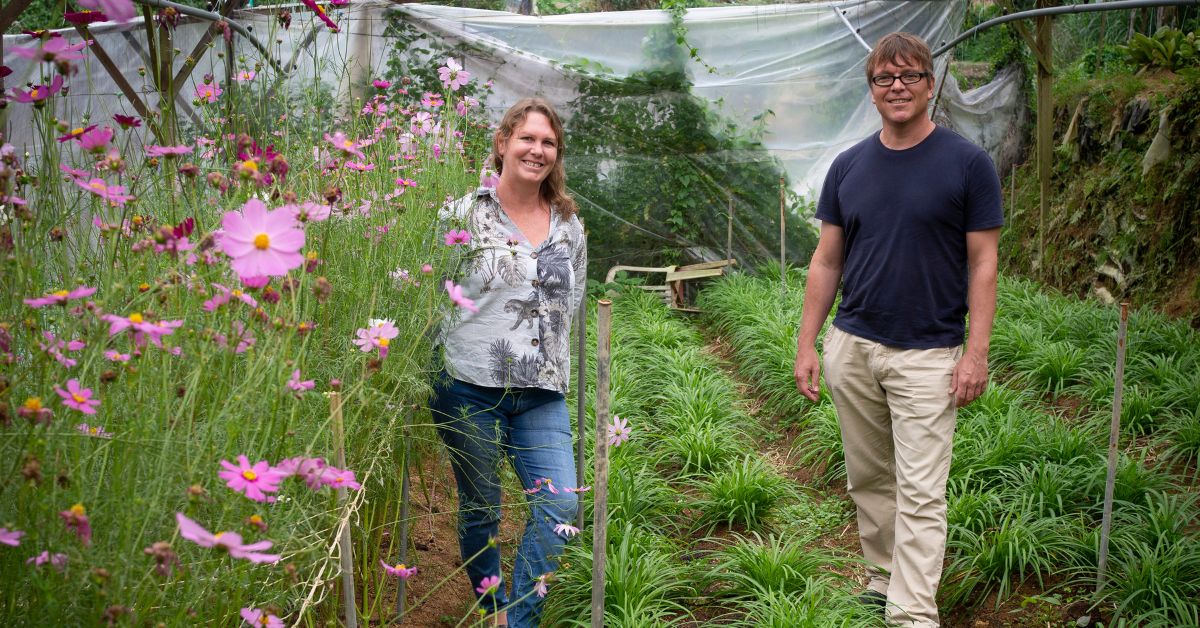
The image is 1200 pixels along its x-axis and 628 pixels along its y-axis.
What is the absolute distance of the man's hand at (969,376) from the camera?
2428 mm

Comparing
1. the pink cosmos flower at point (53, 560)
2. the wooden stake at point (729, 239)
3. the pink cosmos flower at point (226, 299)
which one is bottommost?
the wooden stake at point (729, 239)

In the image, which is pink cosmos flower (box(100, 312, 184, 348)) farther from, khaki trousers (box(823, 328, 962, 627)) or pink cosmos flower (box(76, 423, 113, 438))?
khaki trousers (box(823, 328, 962, 627))

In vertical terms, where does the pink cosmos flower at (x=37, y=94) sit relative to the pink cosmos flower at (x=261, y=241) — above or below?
above

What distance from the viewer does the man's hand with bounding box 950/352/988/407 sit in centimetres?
243

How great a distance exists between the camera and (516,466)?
243 cm

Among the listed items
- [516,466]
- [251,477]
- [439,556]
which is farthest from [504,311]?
[251,477]

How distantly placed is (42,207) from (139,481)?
0.48 m

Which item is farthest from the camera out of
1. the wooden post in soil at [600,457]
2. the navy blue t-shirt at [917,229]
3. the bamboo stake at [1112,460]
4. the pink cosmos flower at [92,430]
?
the bamboo stake at [1112,460]

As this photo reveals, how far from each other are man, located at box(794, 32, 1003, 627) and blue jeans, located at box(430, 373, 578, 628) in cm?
83

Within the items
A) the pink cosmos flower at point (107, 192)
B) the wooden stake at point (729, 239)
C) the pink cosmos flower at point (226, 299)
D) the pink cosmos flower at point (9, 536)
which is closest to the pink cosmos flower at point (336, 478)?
the pink cosmos flower at point (226, 299)

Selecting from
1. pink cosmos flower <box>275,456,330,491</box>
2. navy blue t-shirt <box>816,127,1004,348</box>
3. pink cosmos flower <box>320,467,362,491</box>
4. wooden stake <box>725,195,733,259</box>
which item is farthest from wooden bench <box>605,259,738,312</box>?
pink cosmos flower <box>275,456,330,491</box>

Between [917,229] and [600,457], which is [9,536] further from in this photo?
[917,229]

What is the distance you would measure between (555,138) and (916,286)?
0.98 m

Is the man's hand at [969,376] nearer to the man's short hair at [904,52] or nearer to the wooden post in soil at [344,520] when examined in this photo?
the man's short hair at [904,52]
